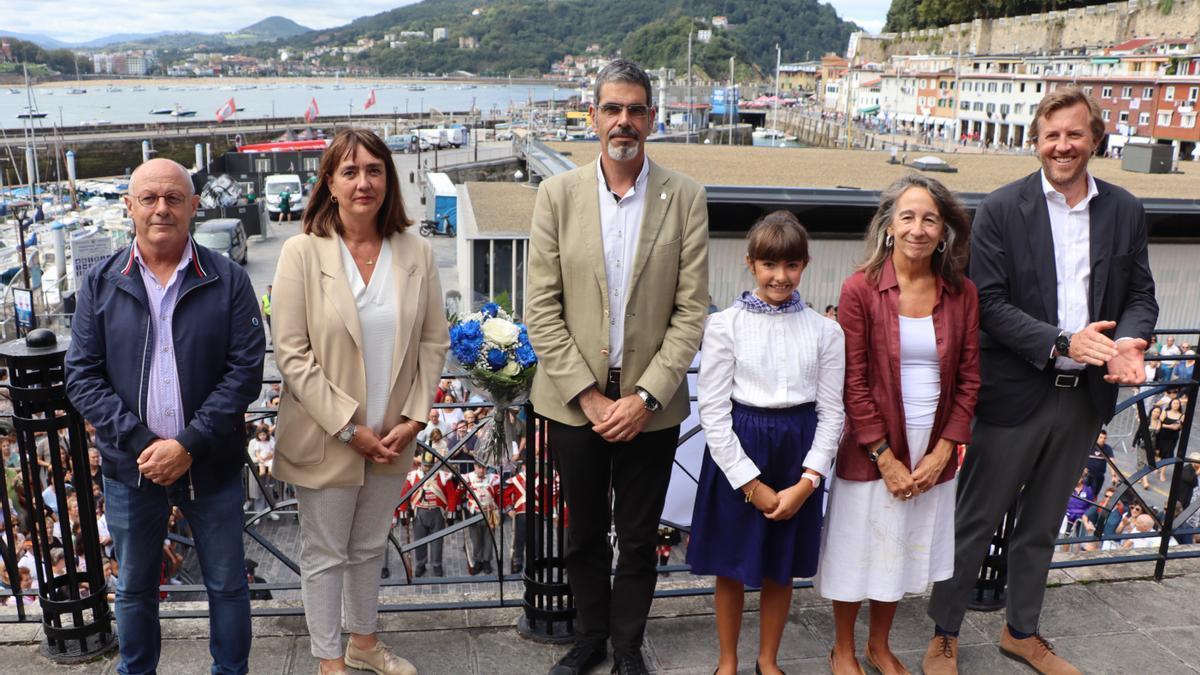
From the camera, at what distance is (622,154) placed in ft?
9.16

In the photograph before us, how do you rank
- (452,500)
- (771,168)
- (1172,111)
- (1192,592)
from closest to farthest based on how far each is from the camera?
(1192,592) < (452,500) < (771,168) < (1172,111)

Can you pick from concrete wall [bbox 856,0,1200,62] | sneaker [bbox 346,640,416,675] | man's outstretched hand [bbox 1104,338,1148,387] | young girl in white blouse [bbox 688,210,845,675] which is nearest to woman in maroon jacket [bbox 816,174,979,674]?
young girl in white blouse [bbox 688,210,845,675]

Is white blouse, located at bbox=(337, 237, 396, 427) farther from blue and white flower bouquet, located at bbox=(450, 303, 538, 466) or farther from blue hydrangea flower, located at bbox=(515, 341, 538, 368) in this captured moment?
blue hydrangea flower, located at bbox=(515, 341, 538, 368)

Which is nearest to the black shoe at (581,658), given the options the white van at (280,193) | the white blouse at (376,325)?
the white blouse at (376,325)

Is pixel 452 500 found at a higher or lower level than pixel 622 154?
lower

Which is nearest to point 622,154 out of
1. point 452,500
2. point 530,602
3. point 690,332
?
point 690,332

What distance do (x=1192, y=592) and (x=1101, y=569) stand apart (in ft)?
1.15

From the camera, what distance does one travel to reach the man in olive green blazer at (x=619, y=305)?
2.78 meters

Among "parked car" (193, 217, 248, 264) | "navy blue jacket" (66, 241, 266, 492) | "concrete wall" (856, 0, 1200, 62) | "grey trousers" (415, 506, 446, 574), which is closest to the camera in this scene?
"navy blue jacket" (66, 241, 266, 492)

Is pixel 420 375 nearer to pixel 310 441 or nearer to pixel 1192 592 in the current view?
pixel 310 441

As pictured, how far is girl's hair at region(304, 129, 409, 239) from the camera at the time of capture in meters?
2.73

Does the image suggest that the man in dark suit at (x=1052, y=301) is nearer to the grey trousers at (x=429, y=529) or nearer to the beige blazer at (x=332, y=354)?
the beige blazer at (x=332, y=354)

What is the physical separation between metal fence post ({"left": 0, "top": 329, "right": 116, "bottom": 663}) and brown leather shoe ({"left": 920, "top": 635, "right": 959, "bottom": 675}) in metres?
2.99

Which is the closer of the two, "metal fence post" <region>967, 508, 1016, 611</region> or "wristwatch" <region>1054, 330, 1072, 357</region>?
"wristwatch" <region>1054, 330, 1072, 357</region>
